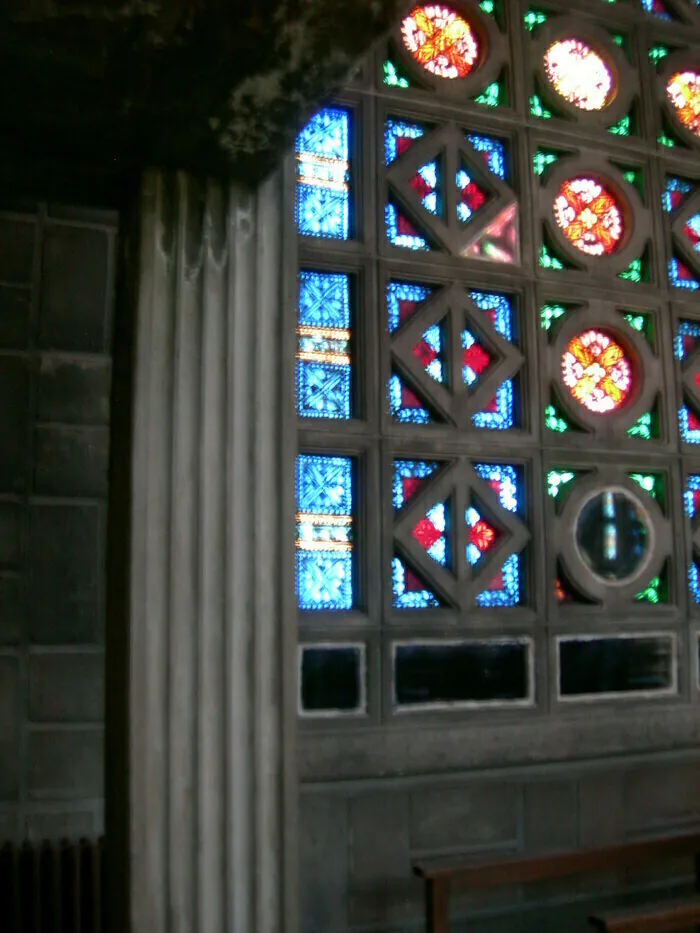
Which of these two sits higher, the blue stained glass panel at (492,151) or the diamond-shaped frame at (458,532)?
the blue stained glass panel at (492,151)

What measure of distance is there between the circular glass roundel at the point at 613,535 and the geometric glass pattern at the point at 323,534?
956mm

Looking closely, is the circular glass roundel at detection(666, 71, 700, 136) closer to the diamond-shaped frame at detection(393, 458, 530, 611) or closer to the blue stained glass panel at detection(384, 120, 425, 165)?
the blue stained glass panel at detection(384, 120, 425, 165)

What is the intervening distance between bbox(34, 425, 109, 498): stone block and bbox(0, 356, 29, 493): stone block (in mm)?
44

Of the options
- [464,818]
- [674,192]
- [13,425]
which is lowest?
[464,818]

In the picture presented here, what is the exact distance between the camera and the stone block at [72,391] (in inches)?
107

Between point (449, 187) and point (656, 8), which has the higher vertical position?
point (656, 8)

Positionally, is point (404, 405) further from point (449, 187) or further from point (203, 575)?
point (203, 575)

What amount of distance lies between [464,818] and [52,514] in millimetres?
1747

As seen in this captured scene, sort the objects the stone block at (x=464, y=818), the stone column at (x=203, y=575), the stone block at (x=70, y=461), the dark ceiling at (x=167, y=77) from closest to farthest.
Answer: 1. the dark ceiling at (x=167, y=77)
2. the stone column at (x=203, y=575)
3. the stone block at (x=70, y=461)
4. the stone block at (x=464, y=818)

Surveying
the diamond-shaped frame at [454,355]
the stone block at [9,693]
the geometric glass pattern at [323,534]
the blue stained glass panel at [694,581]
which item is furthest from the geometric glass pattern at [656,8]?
the stone block at [9,693]

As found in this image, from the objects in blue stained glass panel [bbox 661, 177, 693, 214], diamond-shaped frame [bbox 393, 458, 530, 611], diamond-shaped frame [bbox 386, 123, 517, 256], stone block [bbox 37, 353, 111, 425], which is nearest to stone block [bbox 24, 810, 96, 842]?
stone block [bbox 37, 353, 111, 425]

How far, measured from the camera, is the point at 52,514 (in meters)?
2.69

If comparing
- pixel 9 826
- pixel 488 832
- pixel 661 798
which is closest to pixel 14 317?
→ pixel 9 826

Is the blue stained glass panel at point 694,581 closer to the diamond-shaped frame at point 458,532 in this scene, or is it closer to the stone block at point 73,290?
A: the diamond-shaped frame at point 458,532
